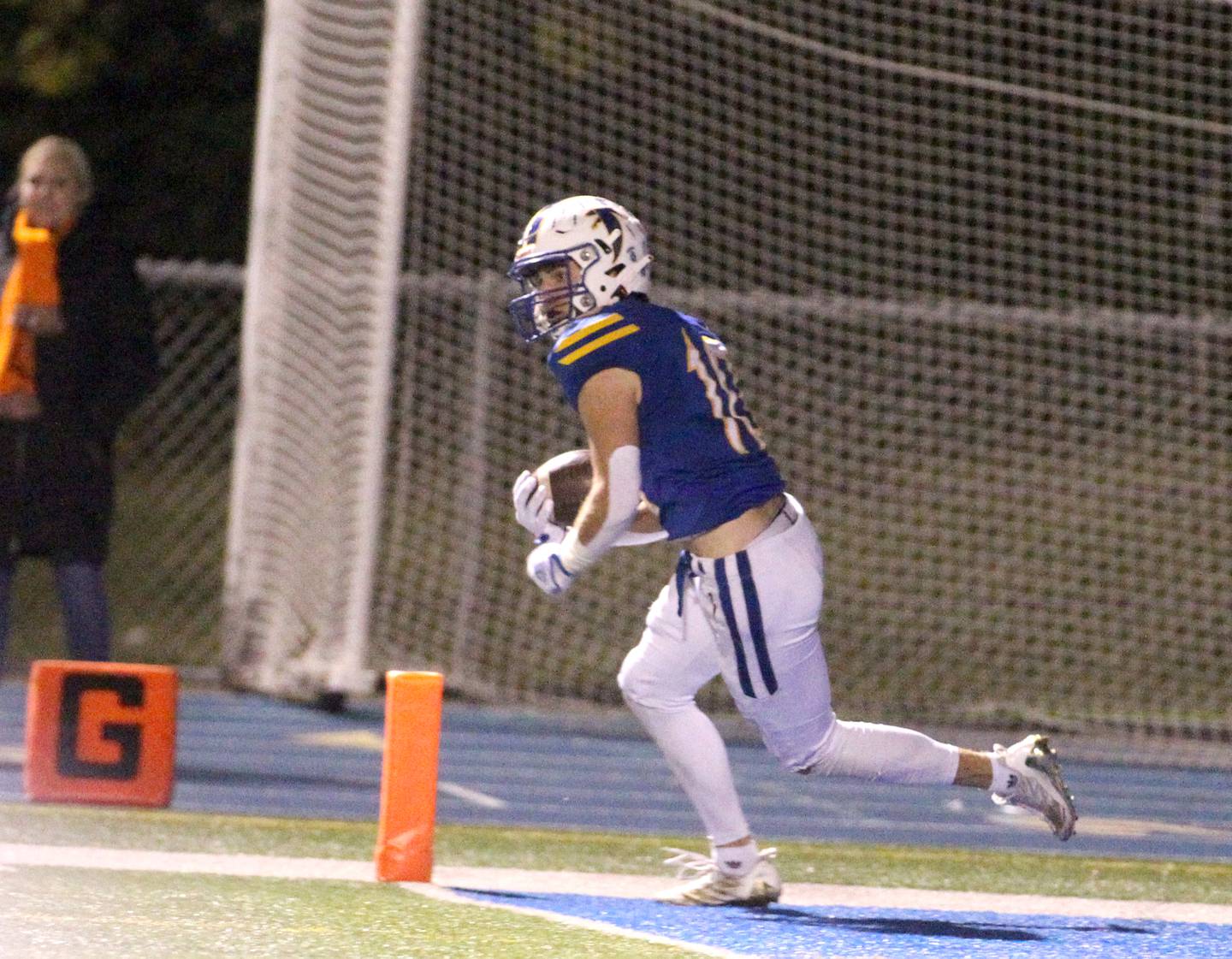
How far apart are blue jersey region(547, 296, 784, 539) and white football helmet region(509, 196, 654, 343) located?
0.18ft

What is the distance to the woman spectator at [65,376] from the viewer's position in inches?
268

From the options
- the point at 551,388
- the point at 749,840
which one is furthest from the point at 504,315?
the point at 749,840

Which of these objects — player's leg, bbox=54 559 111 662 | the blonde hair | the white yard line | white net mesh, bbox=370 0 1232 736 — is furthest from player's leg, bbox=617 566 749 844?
white net mesh, bbox=370 0 1232 736

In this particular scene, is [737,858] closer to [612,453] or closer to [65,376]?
[612,453]

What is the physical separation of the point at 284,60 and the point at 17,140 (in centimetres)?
1159

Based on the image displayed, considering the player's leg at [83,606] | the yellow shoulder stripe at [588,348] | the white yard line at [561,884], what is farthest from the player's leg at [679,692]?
the player's leg at [83,606]

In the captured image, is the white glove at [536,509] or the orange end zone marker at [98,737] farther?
the orange end zone marker at [98,737]

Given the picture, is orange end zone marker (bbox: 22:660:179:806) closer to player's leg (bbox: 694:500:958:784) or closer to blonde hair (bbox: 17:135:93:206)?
blonde hair (bbox: 17:135:93:206)

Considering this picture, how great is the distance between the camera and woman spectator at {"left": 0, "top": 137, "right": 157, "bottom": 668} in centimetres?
680

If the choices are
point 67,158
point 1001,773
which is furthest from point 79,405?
point 1001,773

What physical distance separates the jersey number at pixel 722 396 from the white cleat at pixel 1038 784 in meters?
0.95

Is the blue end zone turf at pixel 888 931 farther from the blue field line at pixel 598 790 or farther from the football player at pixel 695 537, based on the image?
the blue field line at pixel 598 790

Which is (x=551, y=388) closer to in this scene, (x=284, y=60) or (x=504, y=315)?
(x=504, y=315)

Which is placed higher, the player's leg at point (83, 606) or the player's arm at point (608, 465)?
the player's arm at point (608, 465)
